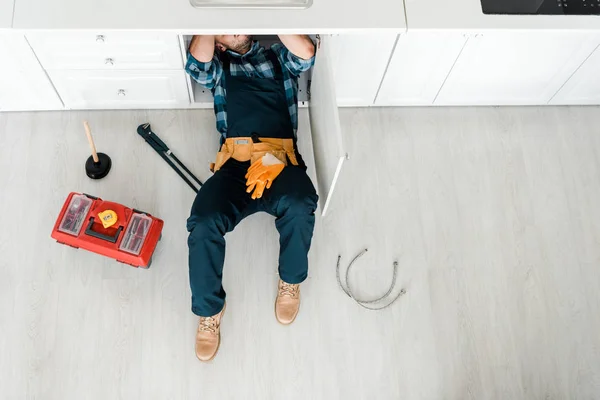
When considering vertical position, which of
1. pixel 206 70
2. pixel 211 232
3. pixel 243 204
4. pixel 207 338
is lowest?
pixel 207 338

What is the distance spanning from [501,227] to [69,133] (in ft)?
5.60

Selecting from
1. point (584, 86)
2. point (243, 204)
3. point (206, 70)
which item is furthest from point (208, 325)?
point (584, 86)

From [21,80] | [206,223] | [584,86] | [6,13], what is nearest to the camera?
[6,13]

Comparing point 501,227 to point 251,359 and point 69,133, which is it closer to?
point 251,359

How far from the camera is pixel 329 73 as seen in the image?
71.2 inches

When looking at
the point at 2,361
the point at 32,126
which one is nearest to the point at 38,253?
the point at 2,361

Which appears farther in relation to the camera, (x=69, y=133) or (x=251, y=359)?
(x=69, y=133)

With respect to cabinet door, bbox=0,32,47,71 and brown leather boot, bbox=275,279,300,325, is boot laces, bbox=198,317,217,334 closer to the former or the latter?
brown leather boot, bbox=275,279,300,325

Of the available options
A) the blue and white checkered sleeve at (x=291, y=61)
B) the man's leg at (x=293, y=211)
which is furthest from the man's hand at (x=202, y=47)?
the man's leg at (x=293, y=211)

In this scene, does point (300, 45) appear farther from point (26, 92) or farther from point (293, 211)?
point (26, 92)

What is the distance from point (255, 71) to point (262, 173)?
1.35 feet

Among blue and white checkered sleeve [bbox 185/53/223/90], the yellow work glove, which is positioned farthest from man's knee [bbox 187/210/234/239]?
blue and white checkered sleeve [bbox 185/53/223/90]

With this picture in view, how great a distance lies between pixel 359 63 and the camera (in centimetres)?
209

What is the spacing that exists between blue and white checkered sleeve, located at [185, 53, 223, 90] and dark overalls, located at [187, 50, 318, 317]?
5 centimetres
